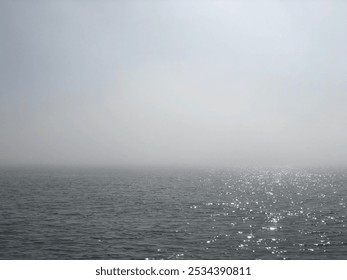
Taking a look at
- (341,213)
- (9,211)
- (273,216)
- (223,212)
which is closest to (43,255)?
(9,211)

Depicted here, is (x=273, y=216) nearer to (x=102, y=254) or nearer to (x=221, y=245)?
(x=221, y=245)

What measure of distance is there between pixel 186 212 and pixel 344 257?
3669cm

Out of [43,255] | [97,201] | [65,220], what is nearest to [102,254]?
[43,255]

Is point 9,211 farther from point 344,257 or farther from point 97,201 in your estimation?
Answer: point 344,257

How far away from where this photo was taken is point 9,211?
66.1m

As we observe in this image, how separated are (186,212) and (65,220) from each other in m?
26.9

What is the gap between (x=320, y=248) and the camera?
40.7 meters

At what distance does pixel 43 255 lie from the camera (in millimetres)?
37219

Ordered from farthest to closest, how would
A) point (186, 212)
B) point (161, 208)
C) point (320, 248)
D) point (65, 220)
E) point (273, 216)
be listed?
point (161, 208) → point (186, 212) → point (273, 216) → point (65, 220) → point (320, 248)

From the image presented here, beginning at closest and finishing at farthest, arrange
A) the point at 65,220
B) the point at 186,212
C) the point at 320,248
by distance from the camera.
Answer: the point at 320,248
the point at 65,220
the point at 186,212

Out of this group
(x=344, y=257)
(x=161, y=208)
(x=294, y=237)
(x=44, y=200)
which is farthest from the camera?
(x=44, y=200)

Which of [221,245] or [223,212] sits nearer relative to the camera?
[221,245]

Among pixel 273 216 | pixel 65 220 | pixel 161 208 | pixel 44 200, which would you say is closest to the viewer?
pixel 65 220

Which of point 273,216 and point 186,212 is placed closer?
point 273,216
